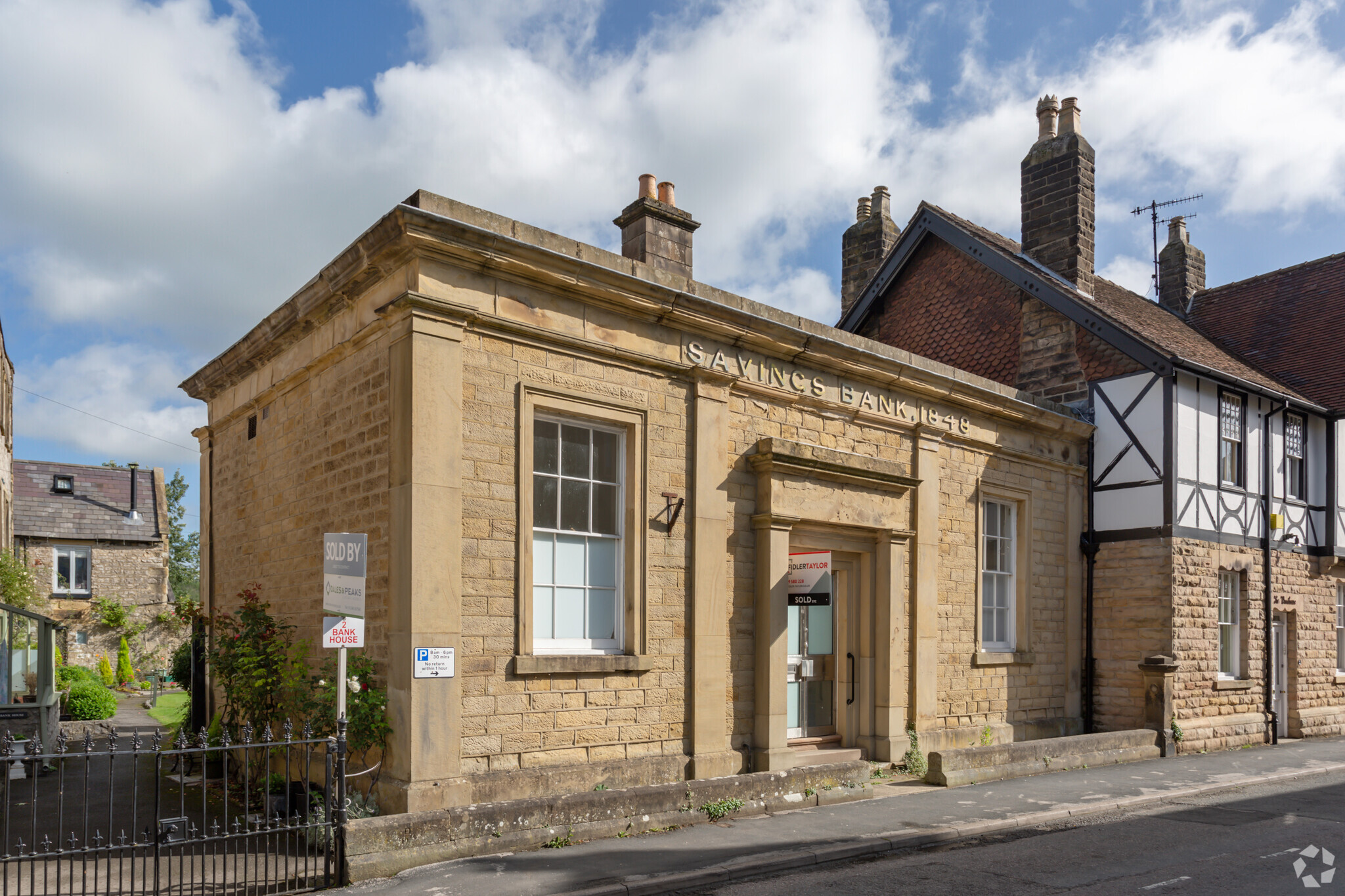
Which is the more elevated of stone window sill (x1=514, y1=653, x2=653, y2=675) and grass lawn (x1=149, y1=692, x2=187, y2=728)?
stone window sill (x1=514, y1=653, x2=653, y2=675)

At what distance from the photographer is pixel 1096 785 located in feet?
34.7

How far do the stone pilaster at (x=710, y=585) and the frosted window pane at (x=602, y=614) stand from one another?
0.81m

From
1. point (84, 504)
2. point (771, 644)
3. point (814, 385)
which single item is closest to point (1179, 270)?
point (814, 385)

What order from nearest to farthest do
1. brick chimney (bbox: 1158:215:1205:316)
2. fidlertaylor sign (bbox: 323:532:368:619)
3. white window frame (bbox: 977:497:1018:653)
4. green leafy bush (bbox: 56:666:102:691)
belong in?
1. fidlertaylor sign (bbox: 323:532:368:619)
2. white window frame (bbox: 977:497:1018:653)
3. green leafy bush (bbox: 56:666:102:691)
4. brick chimney (bbox: 1158:215:1205:316)

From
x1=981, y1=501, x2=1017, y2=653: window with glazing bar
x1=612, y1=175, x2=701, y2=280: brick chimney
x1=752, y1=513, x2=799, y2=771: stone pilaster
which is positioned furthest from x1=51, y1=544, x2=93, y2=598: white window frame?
x1=981, y1=501, x2=1017, y2=653: window with glazing bar

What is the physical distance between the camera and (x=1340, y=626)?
17734mm

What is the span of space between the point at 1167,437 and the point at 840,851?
947cm

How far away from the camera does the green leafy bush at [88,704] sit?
16547mm

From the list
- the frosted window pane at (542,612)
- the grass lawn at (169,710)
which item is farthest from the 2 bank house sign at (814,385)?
the grass lawn at (169,710)

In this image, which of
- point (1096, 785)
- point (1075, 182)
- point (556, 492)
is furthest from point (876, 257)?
point (556, 492)

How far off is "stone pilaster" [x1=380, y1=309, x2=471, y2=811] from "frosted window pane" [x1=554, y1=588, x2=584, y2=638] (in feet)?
3.58

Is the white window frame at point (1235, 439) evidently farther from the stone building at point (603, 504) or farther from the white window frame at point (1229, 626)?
the stone building at point (603, 504)

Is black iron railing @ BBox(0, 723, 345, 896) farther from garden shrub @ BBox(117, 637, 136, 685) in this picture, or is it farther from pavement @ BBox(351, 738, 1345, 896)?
garden shrub @ BBox(117, 637, 136, 685)

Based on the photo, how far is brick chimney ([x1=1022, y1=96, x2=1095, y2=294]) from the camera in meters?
16.3
